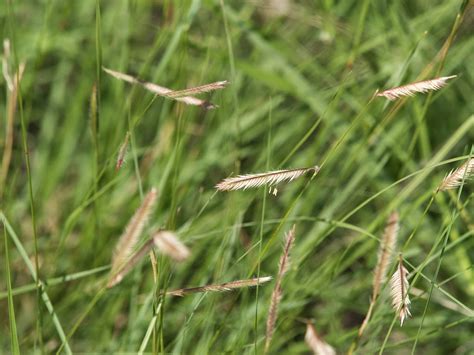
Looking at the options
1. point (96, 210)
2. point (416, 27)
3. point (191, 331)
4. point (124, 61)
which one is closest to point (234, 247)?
point (191, 331)

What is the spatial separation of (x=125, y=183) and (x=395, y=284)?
41.9 inches

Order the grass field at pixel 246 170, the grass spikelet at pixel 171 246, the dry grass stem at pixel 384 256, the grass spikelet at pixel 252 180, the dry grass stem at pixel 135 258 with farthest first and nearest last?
the grass field at pixel 246 170
the dry grass stem at pixel 384 256
the grass spikelet at pixel 252 180
the dry grass stem at pixel 135 258
the grass spikelet at pixel 171 246

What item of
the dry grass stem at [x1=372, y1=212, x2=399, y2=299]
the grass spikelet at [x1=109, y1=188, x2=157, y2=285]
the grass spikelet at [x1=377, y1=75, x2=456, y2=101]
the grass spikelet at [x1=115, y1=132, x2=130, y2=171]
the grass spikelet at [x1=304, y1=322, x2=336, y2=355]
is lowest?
the dry grass stem at [x1=372, y1=212, x2=399, y2=299]

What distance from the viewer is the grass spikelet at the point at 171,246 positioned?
64cm

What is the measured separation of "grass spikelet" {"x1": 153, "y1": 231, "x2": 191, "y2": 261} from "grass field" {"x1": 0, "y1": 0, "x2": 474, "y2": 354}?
695mm

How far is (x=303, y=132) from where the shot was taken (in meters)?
1.94

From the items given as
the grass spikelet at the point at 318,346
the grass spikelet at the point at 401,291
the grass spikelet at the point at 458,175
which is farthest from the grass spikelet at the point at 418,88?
the grass spikelet at the point at 318,346

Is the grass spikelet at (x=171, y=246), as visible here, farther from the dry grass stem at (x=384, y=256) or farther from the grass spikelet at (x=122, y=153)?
the dry grass stem at (x=384, y=256)

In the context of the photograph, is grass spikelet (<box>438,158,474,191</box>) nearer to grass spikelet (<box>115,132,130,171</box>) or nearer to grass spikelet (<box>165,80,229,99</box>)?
grass spikelet (<box>165,80,229,99</box>)

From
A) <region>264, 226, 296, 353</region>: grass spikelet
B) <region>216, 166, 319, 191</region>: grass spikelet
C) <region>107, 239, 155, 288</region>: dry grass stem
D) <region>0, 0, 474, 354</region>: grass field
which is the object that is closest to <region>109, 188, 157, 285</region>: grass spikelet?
<region>107, 239, 155, 288</region>: dry grass stem

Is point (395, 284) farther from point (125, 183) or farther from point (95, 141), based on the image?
point (125, 183)

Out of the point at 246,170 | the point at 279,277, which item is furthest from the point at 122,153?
the point at 246,170

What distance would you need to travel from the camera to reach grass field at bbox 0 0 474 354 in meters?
1.56

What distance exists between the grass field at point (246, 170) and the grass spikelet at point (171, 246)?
2.28ft
